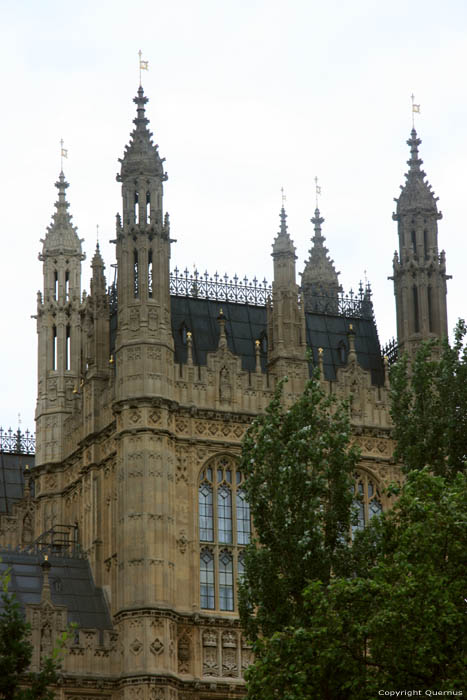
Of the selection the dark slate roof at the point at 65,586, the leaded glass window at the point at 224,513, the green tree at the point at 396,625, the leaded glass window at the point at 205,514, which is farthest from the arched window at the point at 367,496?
the green tree at the point at 396,625

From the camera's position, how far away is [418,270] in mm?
63344

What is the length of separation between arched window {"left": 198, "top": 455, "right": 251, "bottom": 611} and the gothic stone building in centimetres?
5

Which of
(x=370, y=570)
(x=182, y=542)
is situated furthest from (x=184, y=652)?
(x=370, y=570)

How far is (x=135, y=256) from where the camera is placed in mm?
58750

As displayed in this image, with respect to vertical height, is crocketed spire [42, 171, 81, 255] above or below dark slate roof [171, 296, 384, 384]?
above

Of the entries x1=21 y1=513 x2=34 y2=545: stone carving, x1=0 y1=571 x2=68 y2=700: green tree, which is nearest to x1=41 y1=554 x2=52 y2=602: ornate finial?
x1=21 y1=513 x2=34 y2=545: stone carving

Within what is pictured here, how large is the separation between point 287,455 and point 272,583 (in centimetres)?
329

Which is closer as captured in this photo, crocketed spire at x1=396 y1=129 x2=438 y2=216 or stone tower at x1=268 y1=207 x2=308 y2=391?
stone tower at x1=268 y1=207 x2=308 y2=391

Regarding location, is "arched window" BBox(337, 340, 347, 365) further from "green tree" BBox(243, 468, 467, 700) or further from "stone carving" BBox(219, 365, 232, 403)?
"green tree" BBox(243, 468, 467, 700)

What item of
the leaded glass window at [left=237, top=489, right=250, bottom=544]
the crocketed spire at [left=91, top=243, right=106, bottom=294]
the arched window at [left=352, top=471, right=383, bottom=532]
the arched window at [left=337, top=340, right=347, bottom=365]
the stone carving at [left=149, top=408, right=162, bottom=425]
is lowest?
the leaded glass window at [left=237, top=489, right=250, bottom=544]

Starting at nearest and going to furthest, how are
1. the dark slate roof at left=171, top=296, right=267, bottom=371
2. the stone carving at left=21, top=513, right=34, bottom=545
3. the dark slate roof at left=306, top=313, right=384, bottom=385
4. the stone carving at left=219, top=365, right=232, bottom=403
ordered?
the stone carving at left=219, top=365, right=232, bottom=403, the dark slate roof at left=171, top=296, right=267, bottom=371, the dark slate roof at left=306, top=313, right=384, bottom=385, the stone carving at left=21, top=513, right=34, bottom=545

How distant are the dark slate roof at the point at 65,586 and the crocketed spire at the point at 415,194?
57.7 ft

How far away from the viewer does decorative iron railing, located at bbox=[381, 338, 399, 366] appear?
6391 centimetres

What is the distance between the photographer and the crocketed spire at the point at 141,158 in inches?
2339
